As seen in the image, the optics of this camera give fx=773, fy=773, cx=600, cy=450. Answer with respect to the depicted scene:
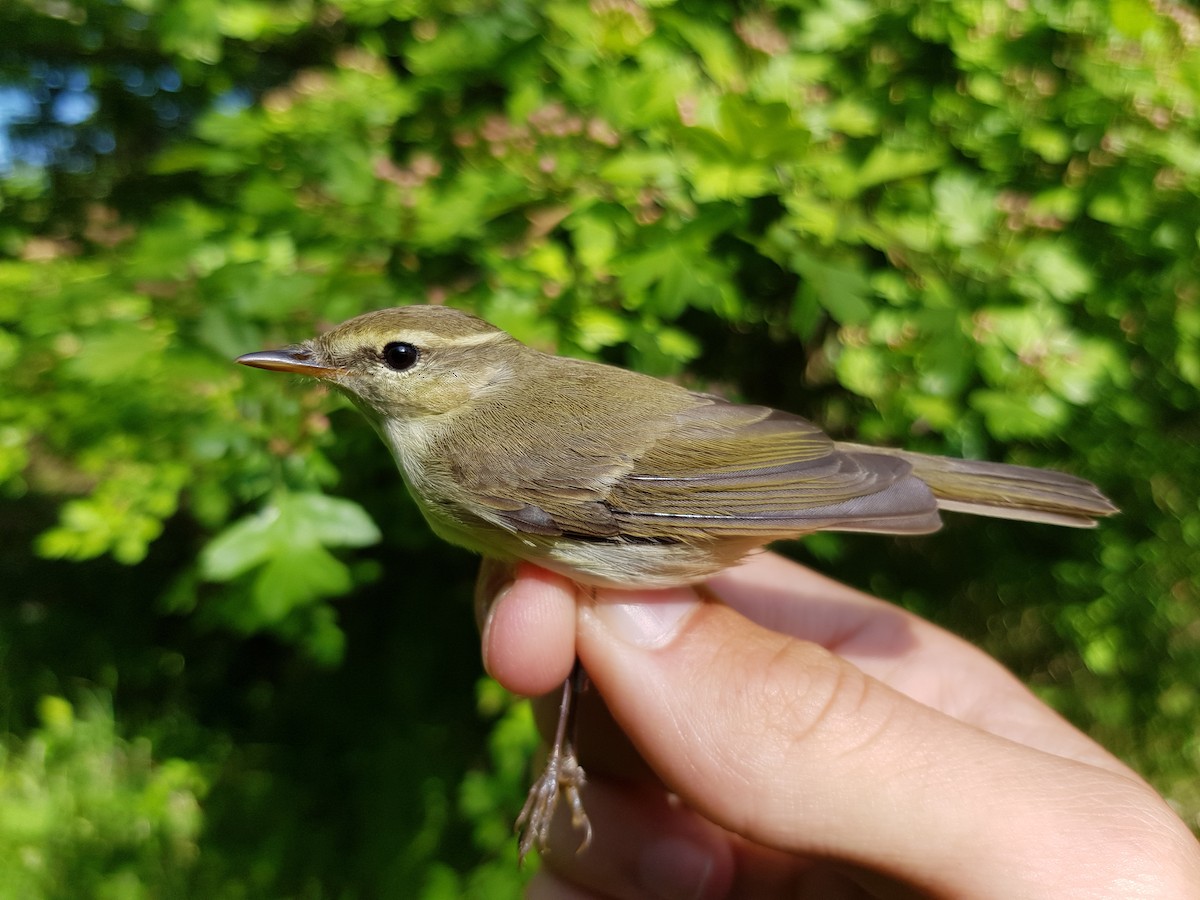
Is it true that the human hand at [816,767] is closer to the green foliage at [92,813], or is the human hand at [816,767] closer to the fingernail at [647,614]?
the fingernail at [647,614]

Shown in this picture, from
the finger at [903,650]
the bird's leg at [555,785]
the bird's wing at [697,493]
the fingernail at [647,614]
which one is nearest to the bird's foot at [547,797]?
the bird's leg at [555,785]

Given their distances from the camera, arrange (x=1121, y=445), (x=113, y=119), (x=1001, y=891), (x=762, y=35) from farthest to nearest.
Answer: (x=113, y=119), (x=1121, y=445), (x=762, y=35), (x=1001, y=891)

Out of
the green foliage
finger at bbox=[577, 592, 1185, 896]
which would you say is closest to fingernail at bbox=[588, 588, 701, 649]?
finger at bbox=[577, 592, 1185, 896]

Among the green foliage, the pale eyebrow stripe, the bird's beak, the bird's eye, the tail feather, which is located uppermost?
the tail feather

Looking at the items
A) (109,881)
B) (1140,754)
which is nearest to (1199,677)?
(1140,754)

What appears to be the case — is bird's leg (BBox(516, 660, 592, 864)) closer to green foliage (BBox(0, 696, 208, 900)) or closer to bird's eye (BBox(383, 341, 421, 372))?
bird's eye (BBox(383, 341, 421, 372))

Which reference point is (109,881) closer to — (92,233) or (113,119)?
(92,233)
